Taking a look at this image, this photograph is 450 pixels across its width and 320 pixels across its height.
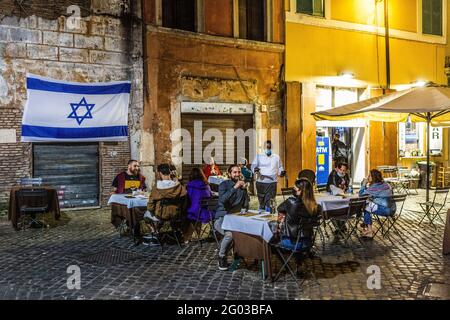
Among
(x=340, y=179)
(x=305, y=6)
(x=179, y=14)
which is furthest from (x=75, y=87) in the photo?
(x=305, y=6)

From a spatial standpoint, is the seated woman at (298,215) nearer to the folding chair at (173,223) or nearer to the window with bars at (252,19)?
the folding chair at (173,223)

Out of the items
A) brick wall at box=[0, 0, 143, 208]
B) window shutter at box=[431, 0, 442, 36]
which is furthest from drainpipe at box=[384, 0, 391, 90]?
brick wall at box=[0, 0, 143, 208]

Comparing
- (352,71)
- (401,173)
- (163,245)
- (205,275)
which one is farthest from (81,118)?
(401,173)

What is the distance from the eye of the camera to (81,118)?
40.2ft

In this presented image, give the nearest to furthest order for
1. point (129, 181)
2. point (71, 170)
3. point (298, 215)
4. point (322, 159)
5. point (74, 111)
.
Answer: point (298, 215) < point (129, 181) < point (74, 111) < point (71, 170) < point (322, 159)

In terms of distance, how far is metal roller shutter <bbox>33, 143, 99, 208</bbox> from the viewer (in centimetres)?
1228

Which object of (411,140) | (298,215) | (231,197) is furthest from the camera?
(411,140)

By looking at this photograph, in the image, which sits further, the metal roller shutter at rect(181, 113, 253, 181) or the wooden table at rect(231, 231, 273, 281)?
the metal roller shutter at rect(181, 113, 253, 181)

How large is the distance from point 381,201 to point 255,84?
24.5ft

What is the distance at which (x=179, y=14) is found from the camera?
14172mm

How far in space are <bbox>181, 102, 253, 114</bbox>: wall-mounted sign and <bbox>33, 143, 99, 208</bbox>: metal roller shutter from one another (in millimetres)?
2876

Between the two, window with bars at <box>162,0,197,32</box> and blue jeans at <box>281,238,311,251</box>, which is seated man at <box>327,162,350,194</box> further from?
window with bars at <box>162,0,197,32</box>

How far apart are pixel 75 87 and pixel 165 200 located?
5808 millimetres

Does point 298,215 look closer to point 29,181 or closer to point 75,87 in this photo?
point 29,181
